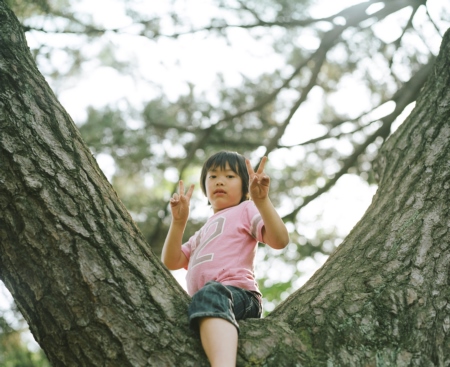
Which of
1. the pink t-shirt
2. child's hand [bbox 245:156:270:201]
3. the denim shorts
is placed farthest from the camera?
the pink t-shirt

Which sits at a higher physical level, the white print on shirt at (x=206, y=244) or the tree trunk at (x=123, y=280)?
the white print on shirt at (x=206, y=244)

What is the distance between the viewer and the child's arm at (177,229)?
1.98m

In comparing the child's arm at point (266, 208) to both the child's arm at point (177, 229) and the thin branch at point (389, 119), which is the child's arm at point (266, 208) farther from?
the thin branch at point (389, 119)

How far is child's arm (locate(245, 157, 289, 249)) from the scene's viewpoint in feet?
5.57

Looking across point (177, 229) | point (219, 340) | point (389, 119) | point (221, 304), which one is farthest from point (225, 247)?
point (389, 119)

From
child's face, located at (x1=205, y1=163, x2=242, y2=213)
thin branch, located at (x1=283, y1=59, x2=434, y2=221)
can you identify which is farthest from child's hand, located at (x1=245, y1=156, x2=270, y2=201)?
thin branch, located at (x1=283, y1=59, x2=434, y2=221)

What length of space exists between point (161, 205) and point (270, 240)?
258 centimetres

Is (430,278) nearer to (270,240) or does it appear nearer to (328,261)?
(328,261)

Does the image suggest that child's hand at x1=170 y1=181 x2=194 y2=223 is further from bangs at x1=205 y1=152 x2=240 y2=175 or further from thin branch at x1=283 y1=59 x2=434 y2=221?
thin branch at x1=283 y1=59 x2=434 y2=221

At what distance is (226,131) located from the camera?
4.27 meters

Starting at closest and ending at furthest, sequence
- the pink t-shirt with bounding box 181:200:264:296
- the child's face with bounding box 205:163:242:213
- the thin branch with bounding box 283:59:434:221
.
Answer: the pink t-shirt with bounding box 181:200:264:296 → the child's face with bounding box 205:163:242:213 → the thin branch with bounding box 283:59:434:221

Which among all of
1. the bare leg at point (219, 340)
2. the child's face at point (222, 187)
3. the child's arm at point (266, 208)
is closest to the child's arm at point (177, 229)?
the child's face at point (222, 187)

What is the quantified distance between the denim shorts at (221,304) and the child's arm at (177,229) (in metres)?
0.37

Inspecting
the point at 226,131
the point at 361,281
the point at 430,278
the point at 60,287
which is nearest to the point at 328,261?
the point at 361,281
